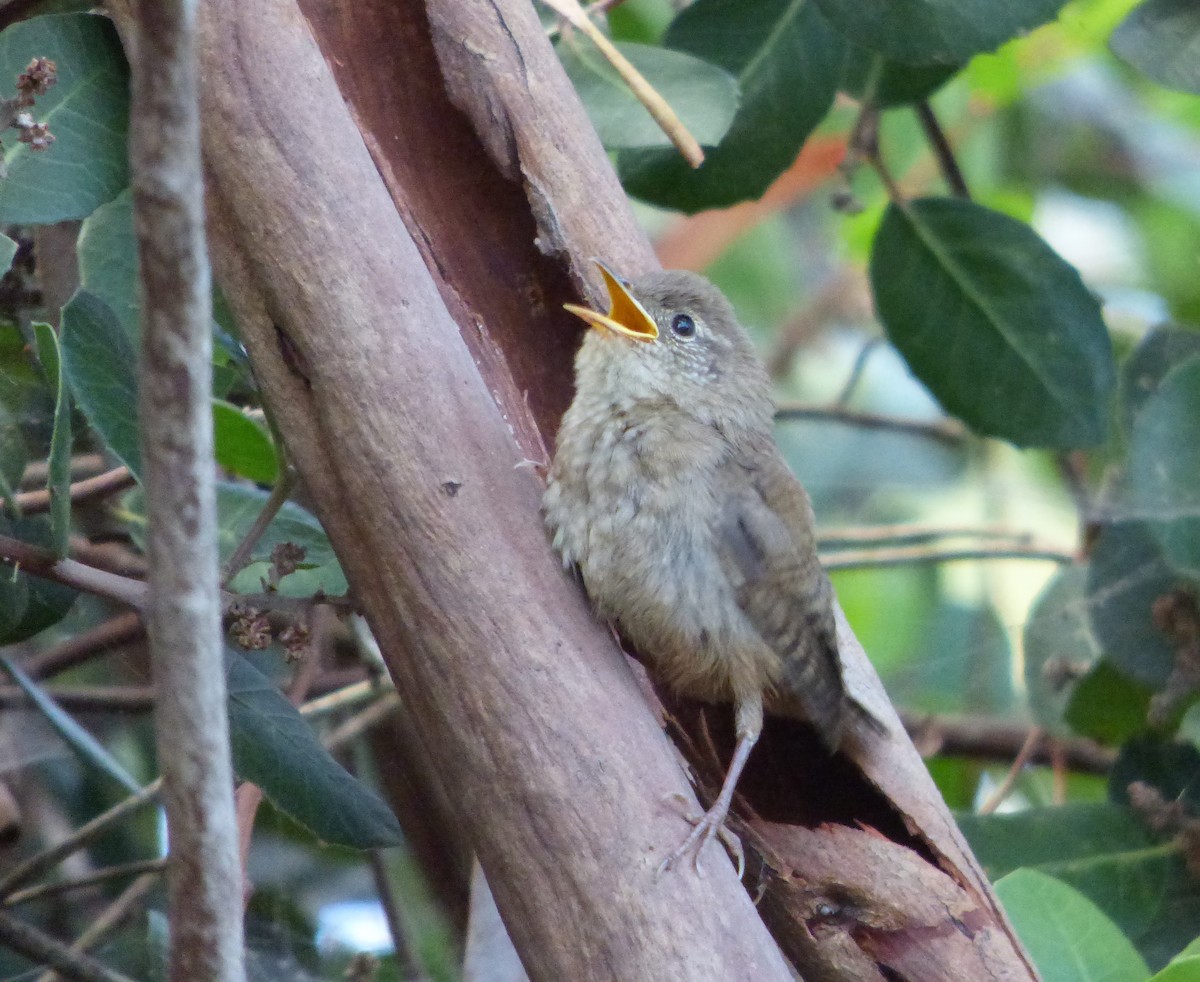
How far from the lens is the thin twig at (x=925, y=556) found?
3.70m

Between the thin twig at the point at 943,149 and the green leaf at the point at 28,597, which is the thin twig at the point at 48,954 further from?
the thin twig at the point at 943,149

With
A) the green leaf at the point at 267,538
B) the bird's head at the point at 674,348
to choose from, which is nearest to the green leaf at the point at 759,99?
the bird's head at the point at 674,348

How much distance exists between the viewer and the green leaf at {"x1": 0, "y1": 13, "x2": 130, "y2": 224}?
7.14 feet

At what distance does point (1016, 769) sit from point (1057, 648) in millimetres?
316

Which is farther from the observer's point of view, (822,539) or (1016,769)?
(822,539)

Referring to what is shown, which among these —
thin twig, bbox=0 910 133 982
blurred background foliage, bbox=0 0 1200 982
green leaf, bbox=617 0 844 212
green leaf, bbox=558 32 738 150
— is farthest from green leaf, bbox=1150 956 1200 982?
green leaf, bbox=617 0 844 212

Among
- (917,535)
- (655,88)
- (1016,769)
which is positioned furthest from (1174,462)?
(917,535)

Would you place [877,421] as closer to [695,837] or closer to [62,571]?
[695,837]

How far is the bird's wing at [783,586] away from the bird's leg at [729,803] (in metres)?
0.07

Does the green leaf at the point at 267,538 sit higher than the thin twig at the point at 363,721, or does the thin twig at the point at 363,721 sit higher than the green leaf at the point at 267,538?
the green leaf at the point at 267,538

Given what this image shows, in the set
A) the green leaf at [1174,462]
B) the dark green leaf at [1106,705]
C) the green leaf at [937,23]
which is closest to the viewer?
the green leaf at [937,23]

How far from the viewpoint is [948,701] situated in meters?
4.60

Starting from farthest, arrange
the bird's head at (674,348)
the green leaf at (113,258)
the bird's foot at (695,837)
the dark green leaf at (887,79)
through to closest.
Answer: the dark green leaf at (887,79) → the bird's head at (674,348) → the green leaf at (113,258) → the bird's foot at (695,837)

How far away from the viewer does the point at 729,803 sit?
7.23 feet
